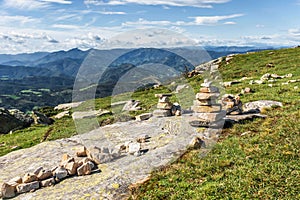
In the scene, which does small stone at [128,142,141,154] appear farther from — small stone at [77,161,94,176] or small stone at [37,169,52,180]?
small stone at [37,169,52,180]

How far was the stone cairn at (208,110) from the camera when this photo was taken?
65.7ft

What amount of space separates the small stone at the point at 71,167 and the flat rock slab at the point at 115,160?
→ 0.42 m

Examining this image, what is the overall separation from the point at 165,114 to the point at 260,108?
26.2ft

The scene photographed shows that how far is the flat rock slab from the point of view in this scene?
13.6 metres

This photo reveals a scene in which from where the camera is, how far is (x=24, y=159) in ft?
62.6

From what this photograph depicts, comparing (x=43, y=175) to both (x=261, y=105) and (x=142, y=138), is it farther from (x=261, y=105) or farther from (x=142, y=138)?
(x=261, y=105)

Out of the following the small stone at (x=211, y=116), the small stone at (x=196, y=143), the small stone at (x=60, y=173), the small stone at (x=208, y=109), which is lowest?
the small stone at (x=60, y=173)

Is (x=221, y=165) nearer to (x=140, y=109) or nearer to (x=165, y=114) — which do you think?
(x=165, y=114)

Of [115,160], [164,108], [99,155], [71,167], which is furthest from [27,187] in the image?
[164,108]

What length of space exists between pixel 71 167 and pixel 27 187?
7.35 ft

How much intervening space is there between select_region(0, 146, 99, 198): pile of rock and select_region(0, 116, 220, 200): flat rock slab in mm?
321

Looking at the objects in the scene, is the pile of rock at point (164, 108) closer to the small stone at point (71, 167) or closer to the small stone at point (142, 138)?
the small stone at point (142, 138)

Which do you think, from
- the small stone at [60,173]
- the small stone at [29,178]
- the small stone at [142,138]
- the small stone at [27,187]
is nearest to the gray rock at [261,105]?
the small stone at [142,138]

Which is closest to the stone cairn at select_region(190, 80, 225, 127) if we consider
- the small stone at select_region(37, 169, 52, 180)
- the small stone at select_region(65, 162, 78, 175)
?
the small stone at select_region(65, 162, 78, 175)
